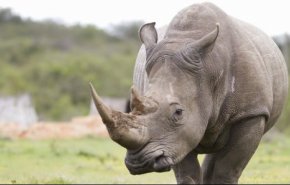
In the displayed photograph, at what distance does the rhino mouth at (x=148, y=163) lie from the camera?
19.7 ft

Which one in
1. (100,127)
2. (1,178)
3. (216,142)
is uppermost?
(216,142)

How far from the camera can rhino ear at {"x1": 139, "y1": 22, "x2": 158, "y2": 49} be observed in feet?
22.7

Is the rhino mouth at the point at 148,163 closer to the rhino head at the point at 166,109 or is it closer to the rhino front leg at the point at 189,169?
the rhino head at the point at 166,109

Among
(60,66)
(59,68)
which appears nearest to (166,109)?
(59,68)

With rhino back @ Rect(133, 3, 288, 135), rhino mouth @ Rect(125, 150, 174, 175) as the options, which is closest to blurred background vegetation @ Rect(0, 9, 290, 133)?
rhino back @ Rect(133, 3, 288, 135)

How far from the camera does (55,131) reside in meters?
28.3

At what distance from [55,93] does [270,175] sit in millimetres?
38993

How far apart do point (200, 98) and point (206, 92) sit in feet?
0.37

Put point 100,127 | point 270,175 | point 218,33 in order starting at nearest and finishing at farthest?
point 218,33
point 270,175
point 100,127

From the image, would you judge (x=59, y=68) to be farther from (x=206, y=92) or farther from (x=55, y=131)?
(x=206, y=92)

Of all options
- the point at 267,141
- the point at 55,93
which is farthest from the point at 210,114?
the point at 55,93

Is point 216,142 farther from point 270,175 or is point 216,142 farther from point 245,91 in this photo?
point 270,175

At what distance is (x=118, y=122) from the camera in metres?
5.74

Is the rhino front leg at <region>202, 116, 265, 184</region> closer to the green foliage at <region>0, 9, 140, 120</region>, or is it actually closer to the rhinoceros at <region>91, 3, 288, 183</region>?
the rhinoceros at <region>91, 3, 288, 183</region>
